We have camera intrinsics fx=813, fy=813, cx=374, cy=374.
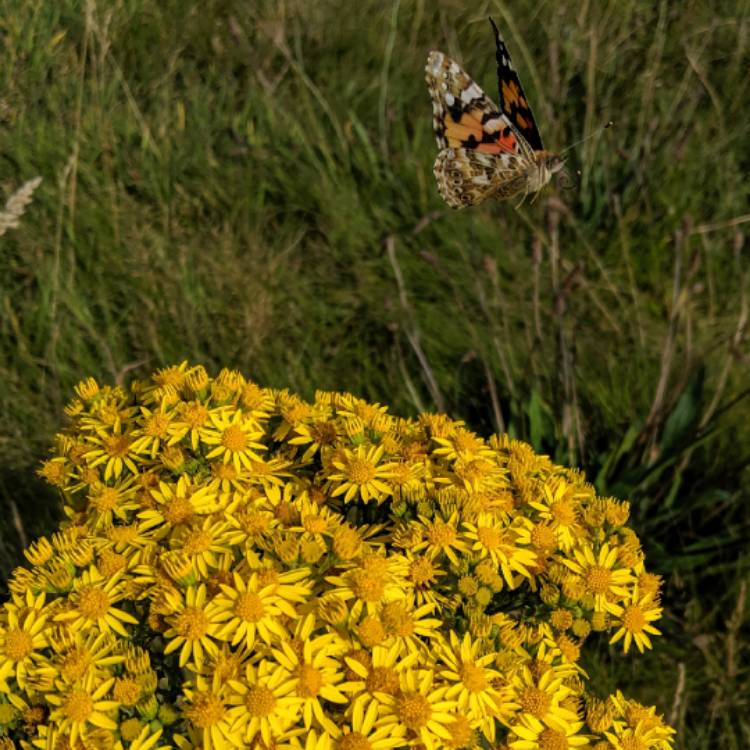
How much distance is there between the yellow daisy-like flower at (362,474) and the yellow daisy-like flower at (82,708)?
0.65 metres

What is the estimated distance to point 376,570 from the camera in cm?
172

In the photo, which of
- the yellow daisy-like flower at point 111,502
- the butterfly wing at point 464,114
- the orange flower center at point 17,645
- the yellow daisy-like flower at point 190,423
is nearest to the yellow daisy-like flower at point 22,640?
the orange flower center at point 17,645

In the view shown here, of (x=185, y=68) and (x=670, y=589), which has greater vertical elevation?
(x=185, y=68)

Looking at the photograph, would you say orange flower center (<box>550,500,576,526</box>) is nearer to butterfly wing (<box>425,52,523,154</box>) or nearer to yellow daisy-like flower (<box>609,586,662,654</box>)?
yellow daisy-like flower (<box>609,586,662,654</box>)

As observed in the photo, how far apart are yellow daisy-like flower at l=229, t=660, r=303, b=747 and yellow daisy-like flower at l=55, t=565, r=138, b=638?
0.34 m

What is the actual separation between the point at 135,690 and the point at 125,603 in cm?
25

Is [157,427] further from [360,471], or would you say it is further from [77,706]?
[77,706]

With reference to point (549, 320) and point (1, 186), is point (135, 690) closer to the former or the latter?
point (549, 320)

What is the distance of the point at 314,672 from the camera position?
1591 millimetres

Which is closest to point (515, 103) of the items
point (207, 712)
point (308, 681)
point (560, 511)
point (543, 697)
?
point (560, 511)

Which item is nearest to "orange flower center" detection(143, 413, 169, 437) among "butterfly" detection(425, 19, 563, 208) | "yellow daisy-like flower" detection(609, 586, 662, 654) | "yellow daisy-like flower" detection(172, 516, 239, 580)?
"yellow daisy-like flower" detection(172, 516, 239, 580)

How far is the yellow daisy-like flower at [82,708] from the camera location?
1600 mm

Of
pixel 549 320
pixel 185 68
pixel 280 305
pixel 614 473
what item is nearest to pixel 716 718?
pixel 614 473

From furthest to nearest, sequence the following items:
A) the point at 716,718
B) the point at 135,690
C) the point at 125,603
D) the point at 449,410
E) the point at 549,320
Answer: the point at 549,320 < the point at 449,410 < the point at 716,718 < the point at 125,603 < the point at 135,690
